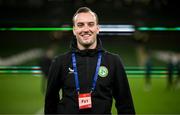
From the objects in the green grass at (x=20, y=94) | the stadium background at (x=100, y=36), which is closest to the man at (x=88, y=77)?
the green grass at (x=20, y=94)

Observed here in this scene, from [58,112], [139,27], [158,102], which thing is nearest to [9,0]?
[139,27]

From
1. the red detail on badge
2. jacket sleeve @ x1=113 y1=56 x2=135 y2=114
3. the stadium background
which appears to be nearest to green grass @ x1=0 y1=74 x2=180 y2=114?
the stadium background

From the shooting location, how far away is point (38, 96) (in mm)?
7875

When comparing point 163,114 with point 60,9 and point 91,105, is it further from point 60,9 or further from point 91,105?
point 60,9

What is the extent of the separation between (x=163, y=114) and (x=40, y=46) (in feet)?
31.2

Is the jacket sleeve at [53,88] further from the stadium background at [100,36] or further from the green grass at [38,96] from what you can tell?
the stadium background at [100,36]

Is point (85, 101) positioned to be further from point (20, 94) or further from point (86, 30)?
point (20, 94)

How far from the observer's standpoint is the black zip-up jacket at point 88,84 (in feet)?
6.03

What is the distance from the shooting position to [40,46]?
47.8 ft

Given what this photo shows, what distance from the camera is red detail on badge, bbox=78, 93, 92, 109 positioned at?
1.77m

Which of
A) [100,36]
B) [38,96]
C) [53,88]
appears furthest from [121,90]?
[100,36]

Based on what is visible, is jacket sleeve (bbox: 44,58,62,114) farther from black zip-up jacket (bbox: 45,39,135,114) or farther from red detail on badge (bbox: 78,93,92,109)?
red detail on badge (bbox: 78,93,92,109)

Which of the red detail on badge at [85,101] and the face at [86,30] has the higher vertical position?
the face at [86,30]

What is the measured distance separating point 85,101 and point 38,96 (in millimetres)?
6226
